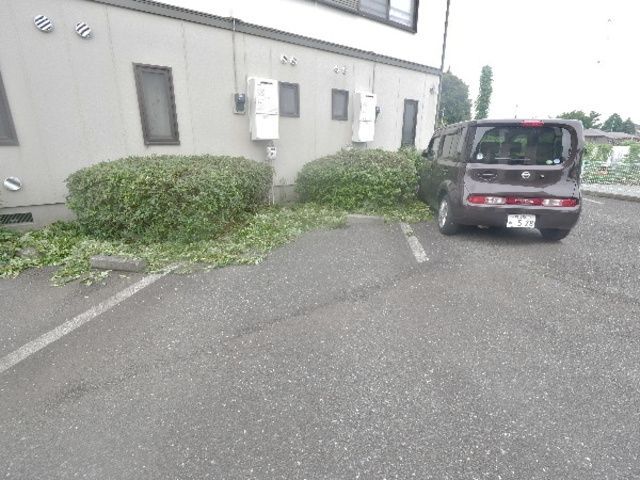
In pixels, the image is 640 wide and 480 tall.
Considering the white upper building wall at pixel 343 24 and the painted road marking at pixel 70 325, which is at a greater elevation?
the white upper building wall at pixel 343 24

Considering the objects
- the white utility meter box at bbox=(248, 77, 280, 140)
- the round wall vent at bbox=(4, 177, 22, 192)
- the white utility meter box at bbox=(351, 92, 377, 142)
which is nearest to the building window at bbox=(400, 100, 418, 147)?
the white utility meter box at bbox=(351, 92, 377, 142)

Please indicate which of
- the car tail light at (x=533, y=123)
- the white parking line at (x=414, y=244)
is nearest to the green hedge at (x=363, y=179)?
the white parking line at (x=414, y=244)

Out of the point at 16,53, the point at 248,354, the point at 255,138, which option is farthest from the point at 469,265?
the point at 16,53

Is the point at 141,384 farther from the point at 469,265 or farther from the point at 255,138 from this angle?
the point at 255,138

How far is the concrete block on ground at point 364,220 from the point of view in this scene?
5.92 metres

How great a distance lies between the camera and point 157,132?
6000mm

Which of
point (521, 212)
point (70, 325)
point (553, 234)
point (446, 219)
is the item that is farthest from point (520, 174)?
point (70, 325)

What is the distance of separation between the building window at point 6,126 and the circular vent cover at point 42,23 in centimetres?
107

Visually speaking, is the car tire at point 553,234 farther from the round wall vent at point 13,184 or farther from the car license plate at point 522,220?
the round wall vent at point 13,184

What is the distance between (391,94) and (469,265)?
6768 mm

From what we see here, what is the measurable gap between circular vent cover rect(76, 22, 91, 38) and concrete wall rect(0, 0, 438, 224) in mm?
73

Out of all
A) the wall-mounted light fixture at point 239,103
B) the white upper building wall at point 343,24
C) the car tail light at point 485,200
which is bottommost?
the car tail light at point 485,200

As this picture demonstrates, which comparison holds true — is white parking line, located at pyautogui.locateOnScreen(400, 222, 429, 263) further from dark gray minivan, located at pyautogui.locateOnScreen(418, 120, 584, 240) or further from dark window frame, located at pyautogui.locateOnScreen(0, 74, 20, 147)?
dark window frame, located at pyautogui.locateOnScreen(0, 74, 20, 147)

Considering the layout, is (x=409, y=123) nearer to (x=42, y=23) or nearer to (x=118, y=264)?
(x=42, y=23)
